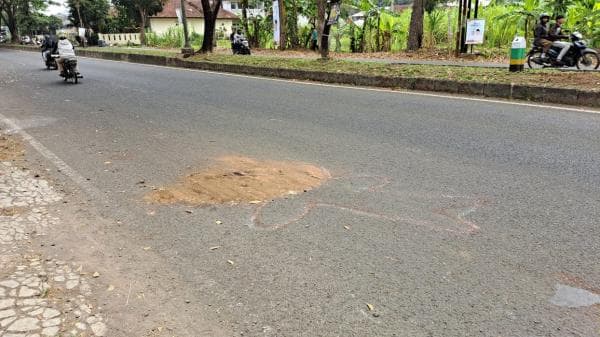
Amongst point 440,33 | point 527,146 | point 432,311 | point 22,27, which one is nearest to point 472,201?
point 432,311

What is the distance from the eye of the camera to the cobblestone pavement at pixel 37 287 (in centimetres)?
272

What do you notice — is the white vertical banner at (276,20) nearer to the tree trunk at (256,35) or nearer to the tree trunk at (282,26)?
the tree trunk at (282,26)

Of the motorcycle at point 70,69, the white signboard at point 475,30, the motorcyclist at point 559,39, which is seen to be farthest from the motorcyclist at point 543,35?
the motorcycle at point 70,69

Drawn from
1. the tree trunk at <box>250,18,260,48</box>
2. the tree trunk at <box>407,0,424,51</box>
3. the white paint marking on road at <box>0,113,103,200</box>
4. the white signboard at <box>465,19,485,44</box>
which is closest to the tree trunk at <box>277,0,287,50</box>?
the tree trunk at <box>250,18,260,48</box>

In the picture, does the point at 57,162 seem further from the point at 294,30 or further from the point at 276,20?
the point at 294,30

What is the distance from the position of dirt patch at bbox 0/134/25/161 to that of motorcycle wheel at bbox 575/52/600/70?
40.3 ft

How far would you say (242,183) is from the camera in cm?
498

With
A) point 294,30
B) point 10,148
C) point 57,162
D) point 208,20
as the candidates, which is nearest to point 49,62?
point 208,20

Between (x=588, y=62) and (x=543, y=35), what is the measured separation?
1.46 m

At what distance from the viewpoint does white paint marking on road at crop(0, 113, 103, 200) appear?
16.5 feet

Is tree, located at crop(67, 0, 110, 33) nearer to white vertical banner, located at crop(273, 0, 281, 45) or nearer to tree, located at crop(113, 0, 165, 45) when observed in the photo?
tree, located at crop(113, 0, 165, 45)

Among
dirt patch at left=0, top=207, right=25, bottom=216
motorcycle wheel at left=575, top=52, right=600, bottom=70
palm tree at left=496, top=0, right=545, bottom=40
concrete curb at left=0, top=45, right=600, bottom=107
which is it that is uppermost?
palm tree at left=496, top=0, right=545, bottom=40

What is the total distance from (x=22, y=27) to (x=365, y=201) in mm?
77623

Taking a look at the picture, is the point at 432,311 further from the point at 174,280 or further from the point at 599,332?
the point at 174,280
